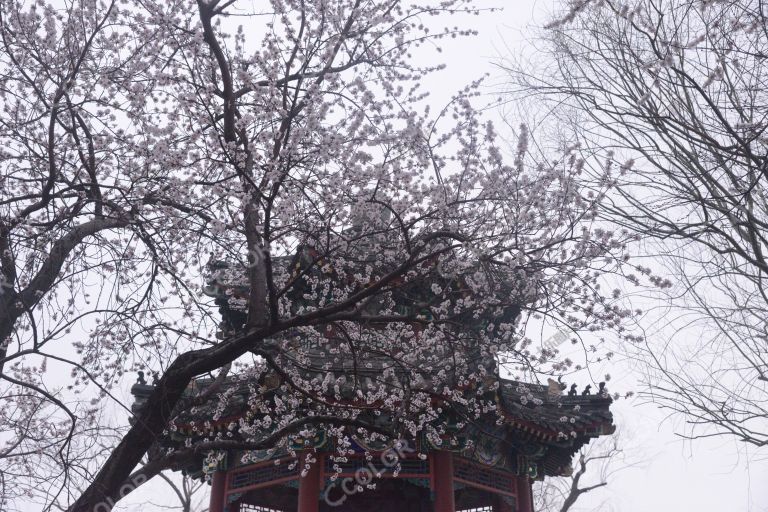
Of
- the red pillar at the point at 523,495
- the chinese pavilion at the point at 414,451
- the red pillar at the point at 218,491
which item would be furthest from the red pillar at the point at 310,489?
the red pillar at the point at 523,495

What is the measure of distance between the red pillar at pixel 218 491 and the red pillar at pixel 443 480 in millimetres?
2789

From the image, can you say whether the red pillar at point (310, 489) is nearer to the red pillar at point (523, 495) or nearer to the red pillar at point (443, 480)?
the red pillar at point (443, 480)

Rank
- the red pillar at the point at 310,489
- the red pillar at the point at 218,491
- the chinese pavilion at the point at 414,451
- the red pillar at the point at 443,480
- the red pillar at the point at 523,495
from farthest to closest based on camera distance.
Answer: the red pillar at the point at 523,495, the red pillar at the point at 218,491, the red pillar at the point at 443,480, the red pillar at the point at 310,489, the chinese pavilion at the point at 414,451

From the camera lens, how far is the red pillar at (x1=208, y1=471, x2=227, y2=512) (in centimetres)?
988

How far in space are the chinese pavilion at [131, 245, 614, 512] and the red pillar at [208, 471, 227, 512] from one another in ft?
0.04

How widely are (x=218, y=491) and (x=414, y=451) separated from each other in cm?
268

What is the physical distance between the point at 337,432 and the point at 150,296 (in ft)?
8.98

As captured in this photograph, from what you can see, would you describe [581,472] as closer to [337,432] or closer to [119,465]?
[337,432]

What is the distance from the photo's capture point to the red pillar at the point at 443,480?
9172 millimetres

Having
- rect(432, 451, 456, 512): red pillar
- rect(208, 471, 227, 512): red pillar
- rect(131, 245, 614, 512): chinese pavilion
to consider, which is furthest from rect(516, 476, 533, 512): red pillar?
rect(208, 471, 227, 512): red pillar

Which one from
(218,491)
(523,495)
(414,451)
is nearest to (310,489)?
(414,451)

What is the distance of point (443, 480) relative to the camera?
928cm

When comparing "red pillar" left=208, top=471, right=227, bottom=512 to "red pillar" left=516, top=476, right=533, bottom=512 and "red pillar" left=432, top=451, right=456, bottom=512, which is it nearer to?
"red pillar" left=432, top=451, right=456, bottom=512

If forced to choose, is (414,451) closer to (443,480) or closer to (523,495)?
(443,480)
